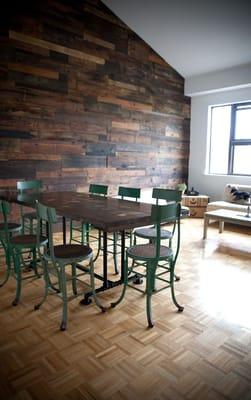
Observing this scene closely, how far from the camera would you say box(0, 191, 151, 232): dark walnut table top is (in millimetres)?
2217

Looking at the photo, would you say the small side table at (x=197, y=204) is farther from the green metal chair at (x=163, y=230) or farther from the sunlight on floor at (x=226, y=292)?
the green metal chair at (x=163, y=230)

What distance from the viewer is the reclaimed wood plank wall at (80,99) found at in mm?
4273

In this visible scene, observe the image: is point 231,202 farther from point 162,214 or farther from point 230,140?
point 162,214

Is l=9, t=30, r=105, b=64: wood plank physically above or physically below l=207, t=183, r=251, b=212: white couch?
above

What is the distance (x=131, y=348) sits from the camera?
1995 mm

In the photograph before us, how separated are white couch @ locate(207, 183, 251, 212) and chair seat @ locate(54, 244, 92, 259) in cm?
348

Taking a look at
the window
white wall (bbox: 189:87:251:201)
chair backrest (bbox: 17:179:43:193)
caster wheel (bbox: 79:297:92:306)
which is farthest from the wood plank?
caster wheel (bbox: 79:297:92:306)

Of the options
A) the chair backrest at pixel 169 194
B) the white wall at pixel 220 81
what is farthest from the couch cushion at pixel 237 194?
the chair backrest at pixel 169 194

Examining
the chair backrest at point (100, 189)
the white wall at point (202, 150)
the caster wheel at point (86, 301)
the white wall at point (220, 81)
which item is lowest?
the caster wheel at point (86, 301)

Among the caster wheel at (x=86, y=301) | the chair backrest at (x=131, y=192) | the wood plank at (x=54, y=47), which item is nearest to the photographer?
the caster wheel at (x=86, y=301)

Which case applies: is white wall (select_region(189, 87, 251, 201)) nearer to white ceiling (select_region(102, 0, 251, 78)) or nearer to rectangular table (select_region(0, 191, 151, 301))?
white ceiling (select_region(102, 0, 251, 78))

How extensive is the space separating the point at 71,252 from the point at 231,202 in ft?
13.3

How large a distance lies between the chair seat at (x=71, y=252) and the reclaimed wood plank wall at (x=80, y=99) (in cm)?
224

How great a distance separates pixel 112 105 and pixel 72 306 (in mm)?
3788
